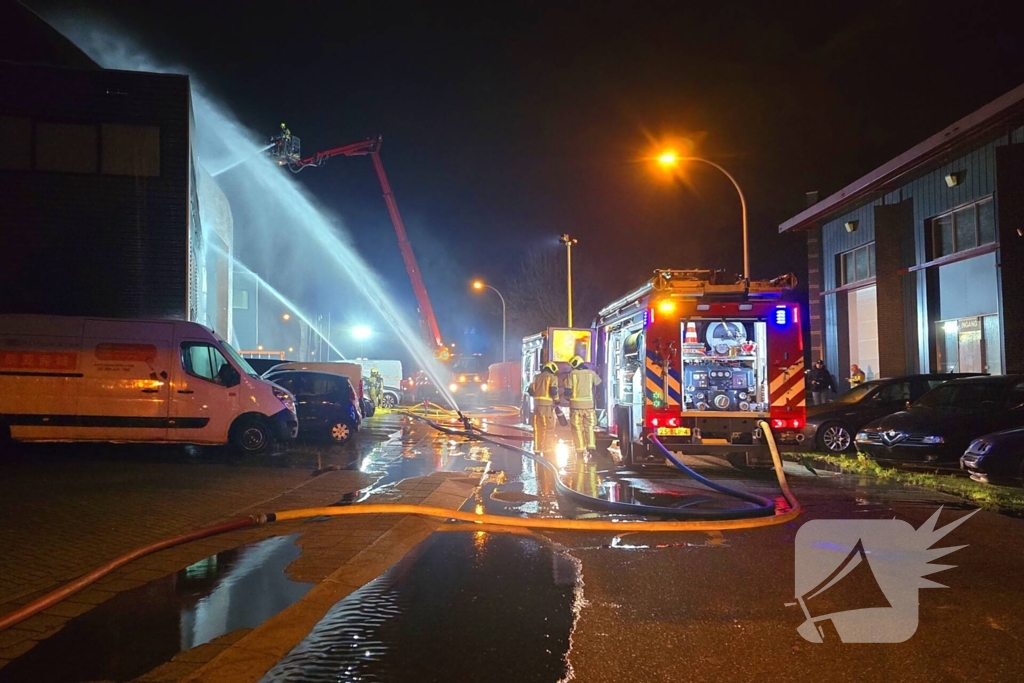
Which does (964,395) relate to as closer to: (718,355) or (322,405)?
(718,355)

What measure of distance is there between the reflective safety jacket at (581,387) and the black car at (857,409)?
3.97m

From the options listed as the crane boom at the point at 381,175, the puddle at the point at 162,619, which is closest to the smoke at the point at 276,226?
the crane boom at the point at 381,175

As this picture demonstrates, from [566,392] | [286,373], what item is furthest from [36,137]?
[566,392]

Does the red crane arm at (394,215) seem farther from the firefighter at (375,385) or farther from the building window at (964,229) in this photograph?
the building window at (964,229)

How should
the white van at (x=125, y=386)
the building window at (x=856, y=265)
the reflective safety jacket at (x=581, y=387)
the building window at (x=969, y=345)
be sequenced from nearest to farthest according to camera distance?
the white van at (x=125, y=386) < the reflective safety jacket at (x=581, y=387) < the building window at (x=969, y=345) < the building window at (x=856, y=265)

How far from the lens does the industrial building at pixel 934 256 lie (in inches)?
648

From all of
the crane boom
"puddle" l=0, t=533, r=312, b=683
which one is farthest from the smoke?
"puddle" l=0, t=533, r=312, b=683

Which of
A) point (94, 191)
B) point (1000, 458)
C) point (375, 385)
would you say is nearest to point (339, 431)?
point (94, 191)

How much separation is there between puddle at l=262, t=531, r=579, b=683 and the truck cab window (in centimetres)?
736

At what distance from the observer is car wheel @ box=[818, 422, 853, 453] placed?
1372cm

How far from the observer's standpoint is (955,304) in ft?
63.1

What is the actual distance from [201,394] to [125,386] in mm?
1097

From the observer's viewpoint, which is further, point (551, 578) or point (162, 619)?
point (551, 578)

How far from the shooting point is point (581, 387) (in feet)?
40.9
